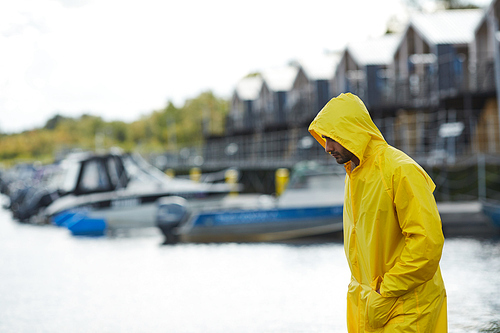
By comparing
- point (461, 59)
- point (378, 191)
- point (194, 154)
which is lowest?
point (194, 154)

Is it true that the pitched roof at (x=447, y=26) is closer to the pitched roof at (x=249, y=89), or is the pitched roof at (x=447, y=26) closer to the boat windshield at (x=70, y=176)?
the boat windshield at (x=70, y=176)

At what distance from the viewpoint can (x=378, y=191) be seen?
3.09 metres

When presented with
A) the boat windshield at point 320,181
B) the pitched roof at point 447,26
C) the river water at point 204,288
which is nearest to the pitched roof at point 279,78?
the pitched roof at point 447,26

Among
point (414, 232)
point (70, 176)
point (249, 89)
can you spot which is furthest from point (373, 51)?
point (414, 232)

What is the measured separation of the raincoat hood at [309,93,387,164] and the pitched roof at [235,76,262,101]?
5599 centimetres

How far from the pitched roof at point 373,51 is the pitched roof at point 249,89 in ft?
60.9

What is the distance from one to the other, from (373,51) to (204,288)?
3193 centimetres

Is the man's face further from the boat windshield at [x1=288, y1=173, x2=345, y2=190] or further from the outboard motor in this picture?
the outboard motor

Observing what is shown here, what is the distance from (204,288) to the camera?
1127 cm

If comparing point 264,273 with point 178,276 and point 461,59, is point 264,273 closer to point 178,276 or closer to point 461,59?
point 178,276

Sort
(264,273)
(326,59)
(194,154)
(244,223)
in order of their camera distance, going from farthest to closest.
Answer: 1. (194,154)
2. (326,59)
3. (244,223)
4. (264,273)

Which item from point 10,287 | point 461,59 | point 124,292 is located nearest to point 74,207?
point 10,287

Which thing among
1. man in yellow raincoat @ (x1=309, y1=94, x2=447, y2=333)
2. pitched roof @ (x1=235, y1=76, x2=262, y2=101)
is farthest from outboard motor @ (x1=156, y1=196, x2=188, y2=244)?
pitched roof @ (x1=235, y1=76, x2=262, y2=101)

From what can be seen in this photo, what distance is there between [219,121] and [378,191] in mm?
91327
